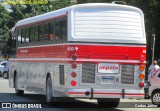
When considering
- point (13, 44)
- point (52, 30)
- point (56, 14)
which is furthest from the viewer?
point (13, 44)

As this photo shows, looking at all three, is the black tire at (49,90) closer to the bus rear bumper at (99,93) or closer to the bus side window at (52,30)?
the bus side window at (52,30)

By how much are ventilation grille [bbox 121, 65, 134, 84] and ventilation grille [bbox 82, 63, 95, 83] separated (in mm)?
946

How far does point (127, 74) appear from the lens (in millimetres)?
15781

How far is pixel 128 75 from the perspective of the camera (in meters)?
15.8

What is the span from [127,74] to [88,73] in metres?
1.24

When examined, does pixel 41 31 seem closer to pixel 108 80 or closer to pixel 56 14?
pixel 56 14

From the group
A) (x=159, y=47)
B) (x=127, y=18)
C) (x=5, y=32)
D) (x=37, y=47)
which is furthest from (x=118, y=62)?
(x=5, y=32)

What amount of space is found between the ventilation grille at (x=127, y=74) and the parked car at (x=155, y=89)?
3738 millimetres

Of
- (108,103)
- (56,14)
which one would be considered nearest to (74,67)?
(56,14)

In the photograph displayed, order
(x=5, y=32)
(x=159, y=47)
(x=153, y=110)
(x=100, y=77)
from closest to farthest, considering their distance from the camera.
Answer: (x=100, y=77), (x=153, y=110), (x=159, y=47), (x=5, y=32)

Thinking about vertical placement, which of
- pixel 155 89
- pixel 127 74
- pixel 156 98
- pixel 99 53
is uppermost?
pixel 99 53

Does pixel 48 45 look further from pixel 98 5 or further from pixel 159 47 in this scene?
pixel 159 47

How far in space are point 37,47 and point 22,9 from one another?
251 feet

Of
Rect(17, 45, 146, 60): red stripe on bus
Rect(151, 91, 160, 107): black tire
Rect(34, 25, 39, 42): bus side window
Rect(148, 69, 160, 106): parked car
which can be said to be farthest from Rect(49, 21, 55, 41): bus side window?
Rect(151, 91, 160, 107): black tire
